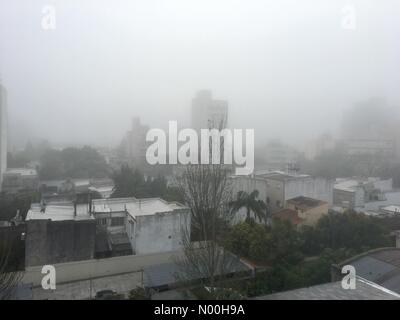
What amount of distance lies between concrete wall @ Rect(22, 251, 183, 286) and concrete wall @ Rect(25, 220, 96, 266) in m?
0.25

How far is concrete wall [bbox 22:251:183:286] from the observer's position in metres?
5.54

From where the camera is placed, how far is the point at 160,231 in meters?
6.51

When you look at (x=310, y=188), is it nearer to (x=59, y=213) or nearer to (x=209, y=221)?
(x=209, y=221)

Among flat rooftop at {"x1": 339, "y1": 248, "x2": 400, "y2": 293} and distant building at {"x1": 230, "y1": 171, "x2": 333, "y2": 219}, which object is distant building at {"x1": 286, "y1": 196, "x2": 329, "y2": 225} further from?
flat rooftop at {"x1": 339, "y1": 248, "x2": 400, "y2": 293}

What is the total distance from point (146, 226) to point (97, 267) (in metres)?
1.20

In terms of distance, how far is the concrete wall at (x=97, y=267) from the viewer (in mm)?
5535

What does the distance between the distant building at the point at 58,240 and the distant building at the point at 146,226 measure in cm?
81

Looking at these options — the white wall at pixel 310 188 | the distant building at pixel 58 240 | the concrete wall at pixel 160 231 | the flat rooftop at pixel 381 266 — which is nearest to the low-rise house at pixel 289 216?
the white wall at pixel 310 188

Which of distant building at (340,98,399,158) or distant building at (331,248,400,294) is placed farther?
distant building at (340,98,399,158)

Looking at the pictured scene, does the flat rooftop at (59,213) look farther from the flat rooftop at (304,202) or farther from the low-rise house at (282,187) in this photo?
the flat rooftop at (304,202)

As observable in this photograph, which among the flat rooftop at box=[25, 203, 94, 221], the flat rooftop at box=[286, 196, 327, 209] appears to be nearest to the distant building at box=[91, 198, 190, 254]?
the flat rooftop at box=[25, 203, 94, 221]

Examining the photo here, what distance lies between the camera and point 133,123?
779 inches
